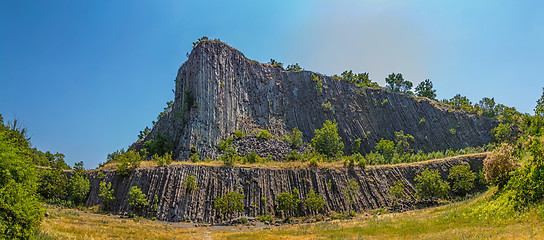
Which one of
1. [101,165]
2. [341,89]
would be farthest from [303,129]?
[101,165]

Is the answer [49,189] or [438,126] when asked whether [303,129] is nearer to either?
[438,126]

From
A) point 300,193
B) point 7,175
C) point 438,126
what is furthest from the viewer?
point 438,126

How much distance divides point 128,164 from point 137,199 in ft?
23.7

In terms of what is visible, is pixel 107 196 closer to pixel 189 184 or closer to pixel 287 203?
pixel 189 184

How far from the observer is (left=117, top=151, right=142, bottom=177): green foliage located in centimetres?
4161

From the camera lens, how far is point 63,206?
39719 mm

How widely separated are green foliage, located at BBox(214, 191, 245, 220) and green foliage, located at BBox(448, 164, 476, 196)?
30532 millimetres

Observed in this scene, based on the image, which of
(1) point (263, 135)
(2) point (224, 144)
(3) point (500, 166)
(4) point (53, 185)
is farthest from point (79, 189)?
(3) point (500, 166)

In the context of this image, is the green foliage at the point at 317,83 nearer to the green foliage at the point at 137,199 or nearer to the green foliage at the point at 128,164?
the green foliage at the point at 128,164

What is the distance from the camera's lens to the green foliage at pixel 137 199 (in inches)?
1470

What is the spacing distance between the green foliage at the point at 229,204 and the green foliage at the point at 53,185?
2015 cm

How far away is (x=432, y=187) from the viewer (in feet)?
142

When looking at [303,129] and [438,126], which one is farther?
[438,126]

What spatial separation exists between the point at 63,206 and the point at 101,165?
31.0 feet
